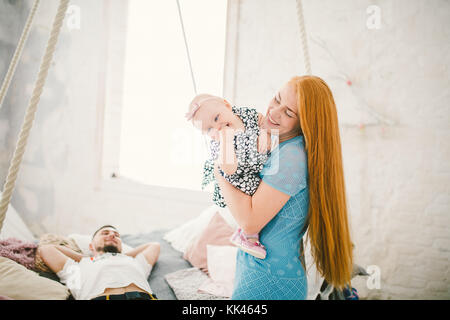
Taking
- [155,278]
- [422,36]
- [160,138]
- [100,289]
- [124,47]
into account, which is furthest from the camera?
[124,47]

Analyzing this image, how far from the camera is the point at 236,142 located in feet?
2.45

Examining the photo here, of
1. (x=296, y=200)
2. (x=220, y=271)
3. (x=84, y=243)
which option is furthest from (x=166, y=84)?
(x=296, y=200)

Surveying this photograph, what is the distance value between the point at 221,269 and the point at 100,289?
74 centimetres

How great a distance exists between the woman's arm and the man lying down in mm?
782

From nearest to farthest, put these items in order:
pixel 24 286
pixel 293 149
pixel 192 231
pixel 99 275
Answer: pixel 293 149 < pixel 24 286 < pixel 99 275 < pixel 192 231

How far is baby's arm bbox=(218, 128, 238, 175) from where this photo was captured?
2.37 feet

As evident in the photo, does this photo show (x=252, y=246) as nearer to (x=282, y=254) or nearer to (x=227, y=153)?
(x=282, y=254)

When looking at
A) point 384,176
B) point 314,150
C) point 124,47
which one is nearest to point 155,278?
point 314,150

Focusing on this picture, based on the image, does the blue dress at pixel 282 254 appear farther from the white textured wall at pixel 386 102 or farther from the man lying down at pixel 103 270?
the white textured wall at pixel 386 102

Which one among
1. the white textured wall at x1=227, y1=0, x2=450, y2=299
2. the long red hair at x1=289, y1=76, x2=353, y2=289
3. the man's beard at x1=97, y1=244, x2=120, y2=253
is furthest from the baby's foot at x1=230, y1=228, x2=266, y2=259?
the white textured wall at x1=227, y1=0, x2=450, y2=299

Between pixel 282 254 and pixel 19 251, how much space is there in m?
1.53

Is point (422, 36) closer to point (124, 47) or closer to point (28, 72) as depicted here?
point (124, 47)

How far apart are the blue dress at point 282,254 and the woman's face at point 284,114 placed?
4 cm
